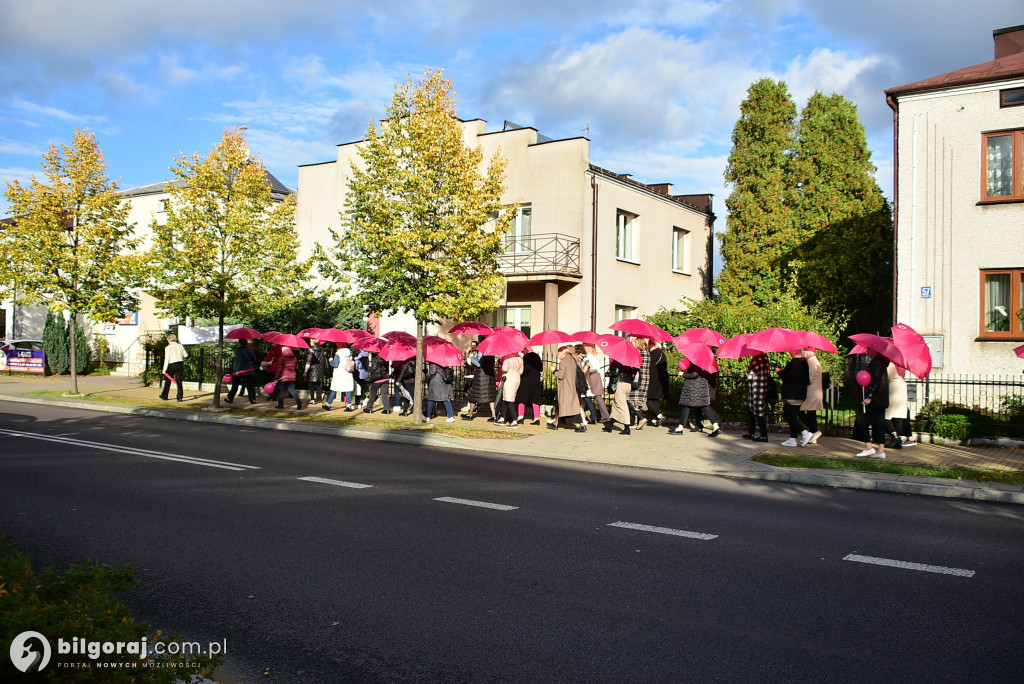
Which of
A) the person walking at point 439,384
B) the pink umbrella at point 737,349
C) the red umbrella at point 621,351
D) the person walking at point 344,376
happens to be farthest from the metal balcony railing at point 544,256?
the pink umbrella at point 737,349

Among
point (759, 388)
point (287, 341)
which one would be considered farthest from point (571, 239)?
point (759, 388)

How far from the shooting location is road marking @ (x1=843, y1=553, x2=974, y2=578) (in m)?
6.06

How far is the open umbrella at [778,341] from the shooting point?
13.5 m

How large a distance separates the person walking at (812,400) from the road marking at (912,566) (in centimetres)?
721

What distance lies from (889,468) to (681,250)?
18.6 meters

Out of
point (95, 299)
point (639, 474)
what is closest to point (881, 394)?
point (639, 474)

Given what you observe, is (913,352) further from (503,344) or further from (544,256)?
(544,256)

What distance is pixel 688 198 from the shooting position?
31.6 m

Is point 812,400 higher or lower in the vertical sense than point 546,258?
lower

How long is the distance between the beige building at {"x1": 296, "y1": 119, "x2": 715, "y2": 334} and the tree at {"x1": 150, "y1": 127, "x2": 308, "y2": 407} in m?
4.57

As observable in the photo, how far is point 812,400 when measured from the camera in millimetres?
13438

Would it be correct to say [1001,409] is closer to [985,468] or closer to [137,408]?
[985,468]

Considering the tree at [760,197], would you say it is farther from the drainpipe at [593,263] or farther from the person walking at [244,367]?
the person walking at [244,367]

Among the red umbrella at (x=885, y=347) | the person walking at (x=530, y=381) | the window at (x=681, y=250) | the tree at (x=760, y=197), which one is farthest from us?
the window at (x=681, y=250)
